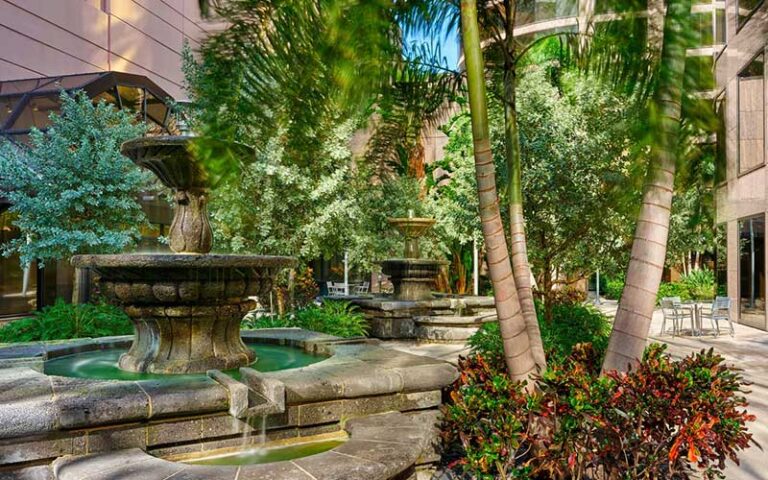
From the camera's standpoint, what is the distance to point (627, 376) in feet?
14.6

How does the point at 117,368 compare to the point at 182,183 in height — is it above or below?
below

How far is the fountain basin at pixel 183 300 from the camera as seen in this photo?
5.44 meters

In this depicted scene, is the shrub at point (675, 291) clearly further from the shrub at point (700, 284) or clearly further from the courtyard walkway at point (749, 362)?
the courtyard walkway at point (749, 362)

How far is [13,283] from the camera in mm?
20500

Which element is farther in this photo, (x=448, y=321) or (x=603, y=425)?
(x=448, y=321)

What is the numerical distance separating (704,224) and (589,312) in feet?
52.2

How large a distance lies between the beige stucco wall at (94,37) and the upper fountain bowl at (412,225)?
26.1 ft

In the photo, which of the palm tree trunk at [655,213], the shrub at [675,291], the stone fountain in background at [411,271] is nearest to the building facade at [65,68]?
the stone fountain in background at [411,271]

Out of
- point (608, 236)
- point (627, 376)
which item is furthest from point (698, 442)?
point (608, 236)

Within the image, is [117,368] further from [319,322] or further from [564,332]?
[564,332]

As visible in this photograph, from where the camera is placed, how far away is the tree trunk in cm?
562

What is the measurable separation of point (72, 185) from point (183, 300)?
1192cm

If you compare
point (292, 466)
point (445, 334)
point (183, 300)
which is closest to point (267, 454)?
point (292, 466)

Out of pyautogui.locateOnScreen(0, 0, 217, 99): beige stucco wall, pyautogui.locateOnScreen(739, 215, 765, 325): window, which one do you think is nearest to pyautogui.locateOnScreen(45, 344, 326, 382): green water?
pyautogui.locateOnScreen(0, 0, 217, 99): beige stucco wall
